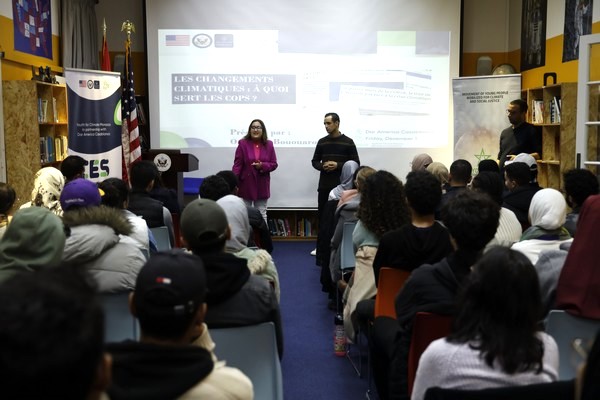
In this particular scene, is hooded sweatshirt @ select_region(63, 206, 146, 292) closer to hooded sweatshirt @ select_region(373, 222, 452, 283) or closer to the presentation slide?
hooded sweatshirt @ select_region(373, 222, 452, 283)

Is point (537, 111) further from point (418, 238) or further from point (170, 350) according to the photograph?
point (170, 350)

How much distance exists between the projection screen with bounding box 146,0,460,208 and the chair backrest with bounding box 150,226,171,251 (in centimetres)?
420

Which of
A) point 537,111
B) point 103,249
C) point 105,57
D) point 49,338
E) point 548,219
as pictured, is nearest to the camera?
point 49,338

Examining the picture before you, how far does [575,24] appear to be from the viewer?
6.78 metres

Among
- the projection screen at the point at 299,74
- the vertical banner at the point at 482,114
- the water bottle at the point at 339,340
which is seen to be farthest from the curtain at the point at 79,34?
the water bottle at the point at 339,340

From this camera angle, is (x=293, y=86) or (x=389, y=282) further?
(x=293, y=86)

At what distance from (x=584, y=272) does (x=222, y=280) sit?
51.4 inches

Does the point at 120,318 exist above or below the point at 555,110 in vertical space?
below

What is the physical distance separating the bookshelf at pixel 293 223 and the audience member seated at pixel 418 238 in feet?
17.9

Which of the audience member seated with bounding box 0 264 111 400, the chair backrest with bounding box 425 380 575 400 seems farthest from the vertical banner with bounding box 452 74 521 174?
the audience member seated with bounding box 0 264 111 400

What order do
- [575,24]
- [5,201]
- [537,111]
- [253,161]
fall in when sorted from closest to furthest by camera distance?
[5,201] < [575,24] < [537,111] < [253,161]

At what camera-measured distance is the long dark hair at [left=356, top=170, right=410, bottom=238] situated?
3.60 metres

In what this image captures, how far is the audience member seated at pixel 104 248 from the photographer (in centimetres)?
277

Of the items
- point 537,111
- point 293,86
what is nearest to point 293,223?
point 293,86
